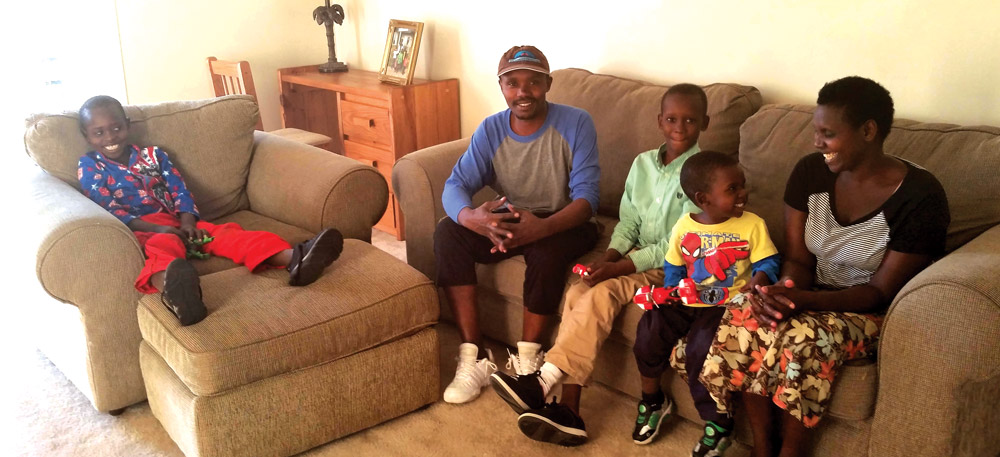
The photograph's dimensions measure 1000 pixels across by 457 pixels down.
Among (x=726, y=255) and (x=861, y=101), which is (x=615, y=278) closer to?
(x=726, y=255)

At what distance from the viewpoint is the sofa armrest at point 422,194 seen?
2.54 metres

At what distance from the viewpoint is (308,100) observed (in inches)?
163

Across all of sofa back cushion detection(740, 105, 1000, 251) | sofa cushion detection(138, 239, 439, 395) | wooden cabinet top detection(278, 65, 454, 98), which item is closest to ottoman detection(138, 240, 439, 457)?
sofa cushion detection(138, 239, 439, 395)

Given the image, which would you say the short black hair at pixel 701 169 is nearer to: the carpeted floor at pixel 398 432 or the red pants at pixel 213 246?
the carpeted floor at pixel 398 432

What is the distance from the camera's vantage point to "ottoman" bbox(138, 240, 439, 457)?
6.11 feet

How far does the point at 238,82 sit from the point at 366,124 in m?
0.60

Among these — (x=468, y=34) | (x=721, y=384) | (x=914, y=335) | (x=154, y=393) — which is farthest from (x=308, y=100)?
(x=914, y=335)

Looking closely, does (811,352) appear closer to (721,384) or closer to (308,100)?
(721,384)

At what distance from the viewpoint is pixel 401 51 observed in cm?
357

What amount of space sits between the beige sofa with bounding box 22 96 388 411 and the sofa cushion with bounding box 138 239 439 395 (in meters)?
0.13

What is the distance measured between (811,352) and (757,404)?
8.5 inches

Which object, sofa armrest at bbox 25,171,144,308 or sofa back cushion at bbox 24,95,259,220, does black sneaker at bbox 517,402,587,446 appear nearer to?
sofa armrest at bbox 25,171,144,308

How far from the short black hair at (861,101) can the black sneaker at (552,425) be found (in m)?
1.01

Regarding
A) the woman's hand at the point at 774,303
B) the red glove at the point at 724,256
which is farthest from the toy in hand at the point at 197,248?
the woman's hand at the point at 774,303
